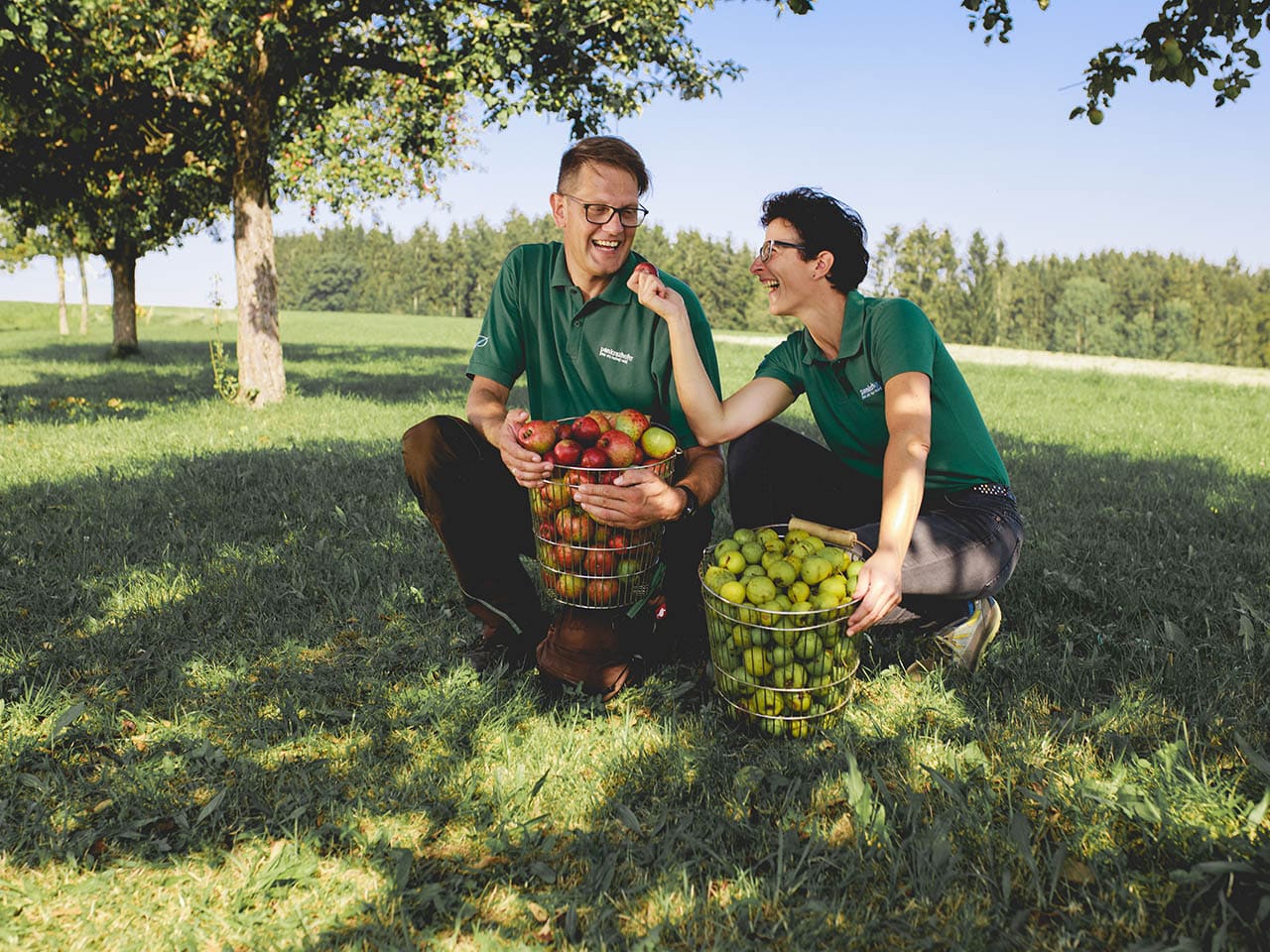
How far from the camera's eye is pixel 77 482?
666cm

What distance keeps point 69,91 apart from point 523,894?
9751mm

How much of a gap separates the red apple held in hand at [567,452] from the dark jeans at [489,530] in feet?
2.02

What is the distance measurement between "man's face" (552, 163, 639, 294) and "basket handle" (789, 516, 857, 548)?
1.32m

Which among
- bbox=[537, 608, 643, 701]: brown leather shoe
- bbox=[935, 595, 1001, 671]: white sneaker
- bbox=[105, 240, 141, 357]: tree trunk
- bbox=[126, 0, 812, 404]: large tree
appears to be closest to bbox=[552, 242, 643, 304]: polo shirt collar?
bbox=[537, 608, 643, 701]: brown leather shoe

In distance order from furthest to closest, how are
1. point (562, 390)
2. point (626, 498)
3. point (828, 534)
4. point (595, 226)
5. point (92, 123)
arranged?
point (92, 123) < point (562, 390) < point (595, 226) < point (828, 534) < point (626, 498)

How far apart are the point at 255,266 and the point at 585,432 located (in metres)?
10.6

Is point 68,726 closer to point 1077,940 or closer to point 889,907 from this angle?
point 889,907

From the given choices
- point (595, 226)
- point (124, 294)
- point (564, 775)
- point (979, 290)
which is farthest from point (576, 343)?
point (979, 290)

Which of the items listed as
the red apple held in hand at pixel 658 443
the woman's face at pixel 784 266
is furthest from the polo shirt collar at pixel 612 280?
the red apple held in hand at pixel 658 443

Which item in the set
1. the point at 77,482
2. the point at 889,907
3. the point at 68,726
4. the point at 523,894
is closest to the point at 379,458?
the point at 77,482

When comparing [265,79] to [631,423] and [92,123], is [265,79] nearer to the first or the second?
[92,123]

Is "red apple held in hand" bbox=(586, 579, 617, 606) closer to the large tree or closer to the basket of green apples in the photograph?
the basket of green apples

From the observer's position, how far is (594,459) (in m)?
3.00

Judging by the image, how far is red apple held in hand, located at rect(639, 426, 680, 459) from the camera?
123 inches
